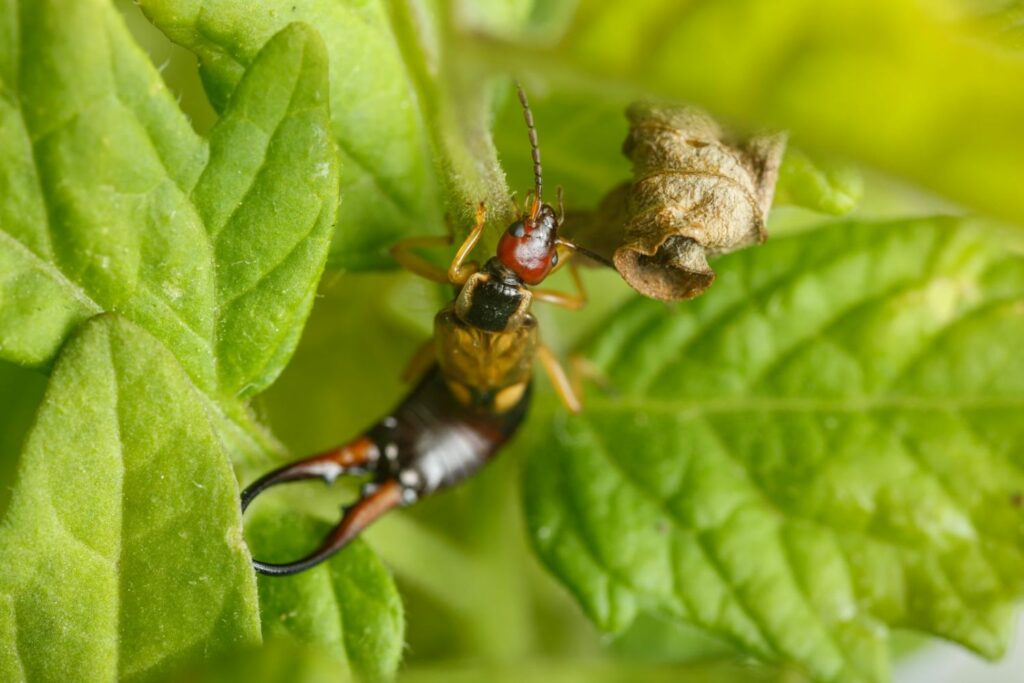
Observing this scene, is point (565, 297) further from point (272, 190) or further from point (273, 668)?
point (273, 668)

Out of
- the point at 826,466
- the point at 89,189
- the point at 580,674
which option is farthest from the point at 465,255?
the point at 580,674

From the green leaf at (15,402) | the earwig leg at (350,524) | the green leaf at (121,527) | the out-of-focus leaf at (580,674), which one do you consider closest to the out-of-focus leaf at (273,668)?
the out-of-focus leaf at (580,674)

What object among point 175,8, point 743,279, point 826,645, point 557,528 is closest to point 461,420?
point 557,528

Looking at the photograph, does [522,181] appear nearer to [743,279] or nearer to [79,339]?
[743,279]

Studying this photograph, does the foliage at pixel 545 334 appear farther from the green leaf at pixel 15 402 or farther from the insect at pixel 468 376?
the insect at pixel 468 376

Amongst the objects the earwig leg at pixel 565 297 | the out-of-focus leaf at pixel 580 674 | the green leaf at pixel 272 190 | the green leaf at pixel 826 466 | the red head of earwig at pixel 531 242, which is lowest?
the green leaf at pixel 826 466
